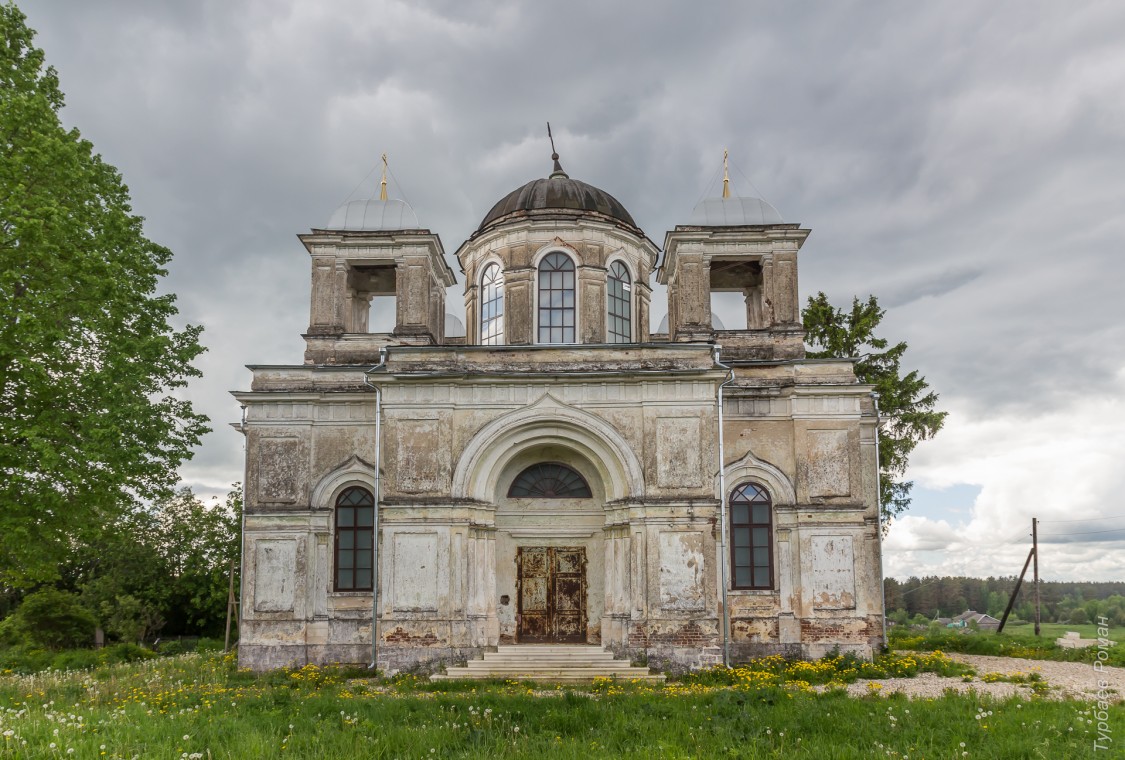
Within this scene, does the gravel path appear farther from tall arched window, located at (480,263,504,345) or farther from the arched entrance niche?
tall arched window, located at (480,263,504,345)

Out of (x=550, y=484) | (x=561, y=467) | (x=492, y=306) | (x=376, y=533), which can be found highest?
(x=492, y=306)

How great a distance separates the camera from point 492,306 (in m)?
20.4

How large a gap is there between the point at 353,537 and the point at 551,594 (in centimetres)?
464

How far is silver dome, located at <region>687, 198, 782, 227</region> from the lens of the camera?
2009 cm

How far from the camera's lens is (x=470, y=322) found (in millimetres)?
20891

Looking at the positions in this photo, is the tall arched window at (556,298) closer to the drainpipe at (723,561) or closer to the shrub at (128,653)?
the drainpipe at (723,561)

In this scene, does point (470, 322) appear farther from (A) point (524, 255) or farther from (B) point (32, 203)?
(B) point (32, 203)

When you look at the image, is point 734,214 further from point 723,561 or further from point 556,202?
point 723,561

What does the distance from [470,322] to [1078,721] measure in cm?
1509

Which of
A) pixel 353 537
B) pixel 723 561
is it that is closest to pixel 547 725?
pixel 723 561

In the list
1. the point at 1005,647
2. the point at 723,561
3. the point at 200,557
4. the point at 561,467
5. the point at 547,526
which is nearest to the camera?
the point at 723,561

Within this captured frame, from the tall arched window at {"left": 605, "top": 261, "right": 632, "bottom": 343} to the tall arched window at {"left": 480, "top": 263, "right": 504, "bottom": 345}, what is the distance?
2.70m

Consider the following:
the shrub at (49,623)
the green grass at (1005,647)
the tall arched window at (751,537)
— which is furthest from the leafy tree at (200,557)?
the green grass at (1005,647)

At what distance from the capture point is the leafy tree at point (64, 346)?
13.5 metres
